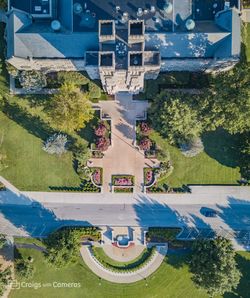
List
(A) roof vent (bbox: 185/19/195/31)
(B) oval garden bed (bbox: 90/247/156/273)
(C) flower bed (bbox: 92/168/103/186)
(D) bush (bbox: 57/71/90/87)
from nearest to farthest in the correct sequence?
(A) roof vent (bbox: 185/19/195/31)
(D) bush (bbox: 57/71/90/87)
(C) flower bed (bbox: 92/168/103/186)
(B) oval garden bed (bbox: 90/247/156/273)

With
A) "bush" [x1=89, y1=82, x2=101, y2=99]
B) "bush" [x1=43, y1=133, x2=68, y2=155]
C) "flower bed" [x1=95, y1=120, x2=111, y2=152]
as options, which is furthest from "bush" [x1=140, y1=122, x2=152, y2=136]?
"bush" [x1=43, y1=133, x2=68, y2=155]

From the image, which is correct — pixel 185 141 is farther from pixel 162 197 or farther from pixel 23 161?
pixel 23 161

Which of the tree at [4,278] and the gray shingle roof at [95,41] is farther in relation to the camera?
the tree at [4,278]

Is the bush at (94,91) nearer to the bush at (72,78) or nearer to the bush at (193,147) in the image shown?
the bush at (72,78)

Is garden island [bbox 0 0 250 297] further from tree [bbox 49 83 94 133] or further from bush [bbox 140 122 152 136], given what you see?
tree [bbox 49 83 94 133]

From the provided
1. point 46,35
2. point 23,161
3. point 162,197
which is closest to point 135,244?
point 162,197

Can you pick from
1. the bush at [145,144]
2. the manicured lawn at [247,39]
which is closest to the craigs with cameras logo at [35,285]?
the bush at [145,144]
